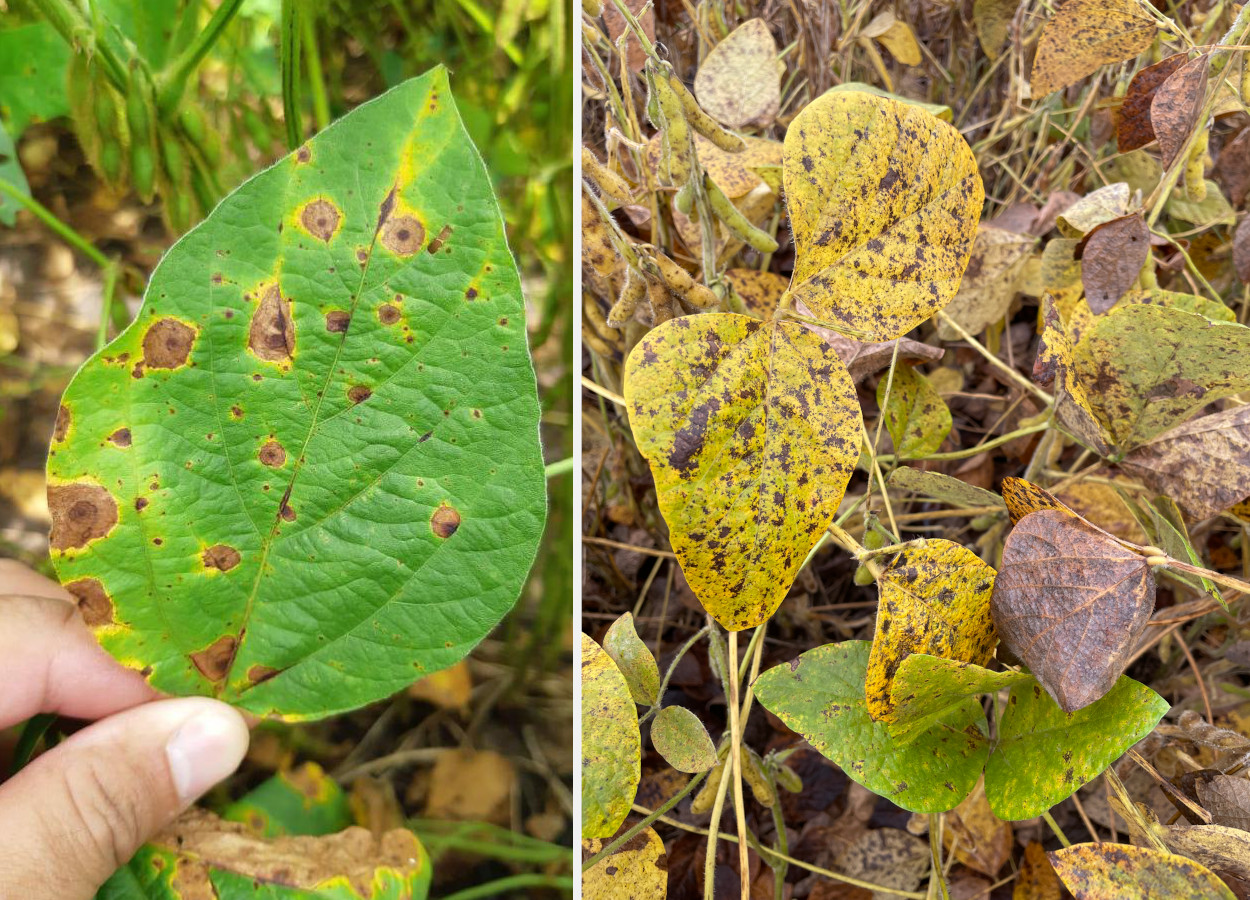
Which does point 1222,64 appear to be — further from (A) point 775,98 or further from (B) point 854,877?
(B) point 854,877

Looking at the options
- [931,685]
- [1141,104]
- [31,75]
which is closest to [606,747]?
[931,685]

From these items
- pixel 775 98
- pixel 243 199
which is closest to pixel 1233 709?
pixel 775 98

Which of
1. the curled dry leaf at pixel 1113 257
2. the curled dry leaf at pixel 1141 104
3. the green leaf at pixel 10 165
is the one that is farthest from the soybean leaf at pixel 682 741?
the green leaf at pixel 10 165

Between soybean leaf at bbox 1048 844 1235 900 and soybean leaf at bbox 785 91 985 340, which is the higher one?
soybean leaf at bbox 785 91 985 340

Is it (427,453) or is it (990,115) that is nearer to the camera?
(427,453)

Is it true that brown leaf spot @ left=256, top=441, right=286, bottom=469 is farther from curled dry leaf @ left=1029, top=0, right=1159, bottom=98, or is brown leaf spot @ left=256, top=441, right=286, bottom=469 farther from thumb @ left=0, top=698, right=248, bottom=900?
curled dry leaf @ left=1029, top=0, right=1159, bottom=98

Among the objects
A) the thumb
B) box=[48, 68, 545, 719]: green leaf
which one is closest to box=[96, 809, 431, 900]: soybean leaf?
the thumb

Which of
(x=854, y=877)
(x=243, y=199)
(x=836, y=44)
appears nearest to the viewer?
(x=243, y=199)
